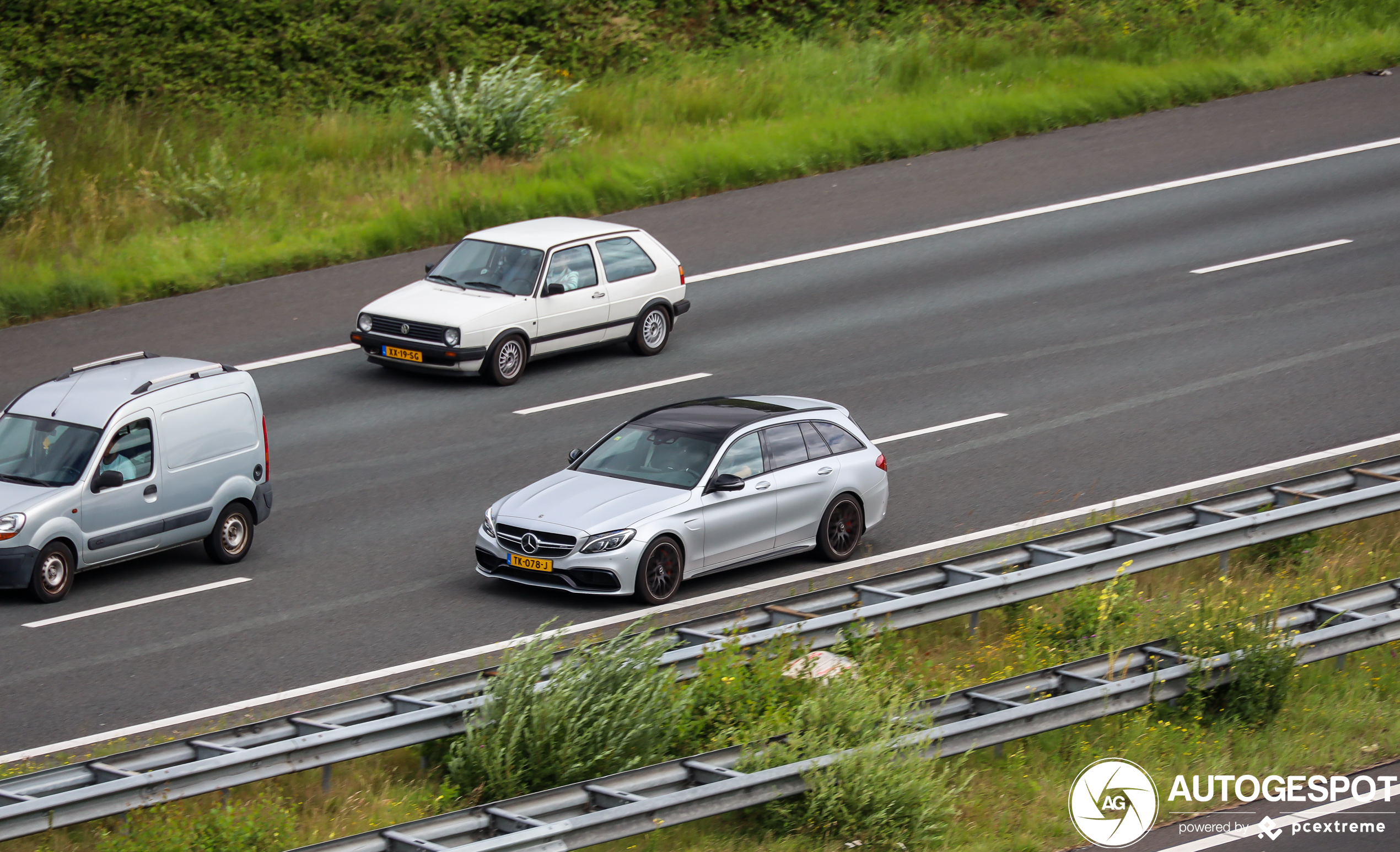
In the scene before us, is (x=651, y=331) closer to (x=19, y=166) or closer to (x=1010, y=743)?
(x=19, y=166)

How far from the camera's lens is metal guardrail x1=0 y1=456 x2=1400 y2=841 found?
9516mm

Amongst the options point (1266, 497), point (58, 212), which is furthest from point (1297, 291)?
point (58, 212)

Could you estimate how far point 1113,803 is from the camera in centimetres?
1018

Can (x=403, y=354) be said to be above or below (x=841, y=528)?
above

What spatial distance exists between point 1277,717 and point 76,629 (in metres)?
9.22

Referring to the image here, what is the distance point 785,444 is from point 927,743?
17.9 ft

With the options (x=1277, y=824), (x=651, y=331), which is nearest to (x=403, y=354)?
(x=651, y=331)

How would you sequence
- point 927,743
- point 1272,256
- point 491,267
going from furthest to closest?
point 1272,256 < point 491,267 < point 927,743

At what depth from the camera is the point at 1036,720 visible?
10.7 m

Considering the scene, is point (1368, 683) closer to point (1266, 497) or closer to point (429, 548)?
point (1266, 497)

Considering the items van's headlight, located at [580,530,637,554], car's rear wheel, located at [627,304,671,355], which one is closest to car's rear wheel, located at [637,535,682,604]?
van's headlight, located at [580,530,637,554]

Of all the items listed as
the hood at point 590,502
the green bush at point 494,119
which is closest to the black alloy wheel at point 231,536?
the hood at point 590,502

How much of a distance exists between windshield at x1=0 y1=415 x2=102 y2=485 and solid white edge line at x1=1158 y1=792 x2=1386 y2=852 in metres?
9.57

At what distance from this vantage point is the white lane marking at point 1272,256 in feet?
76.0
